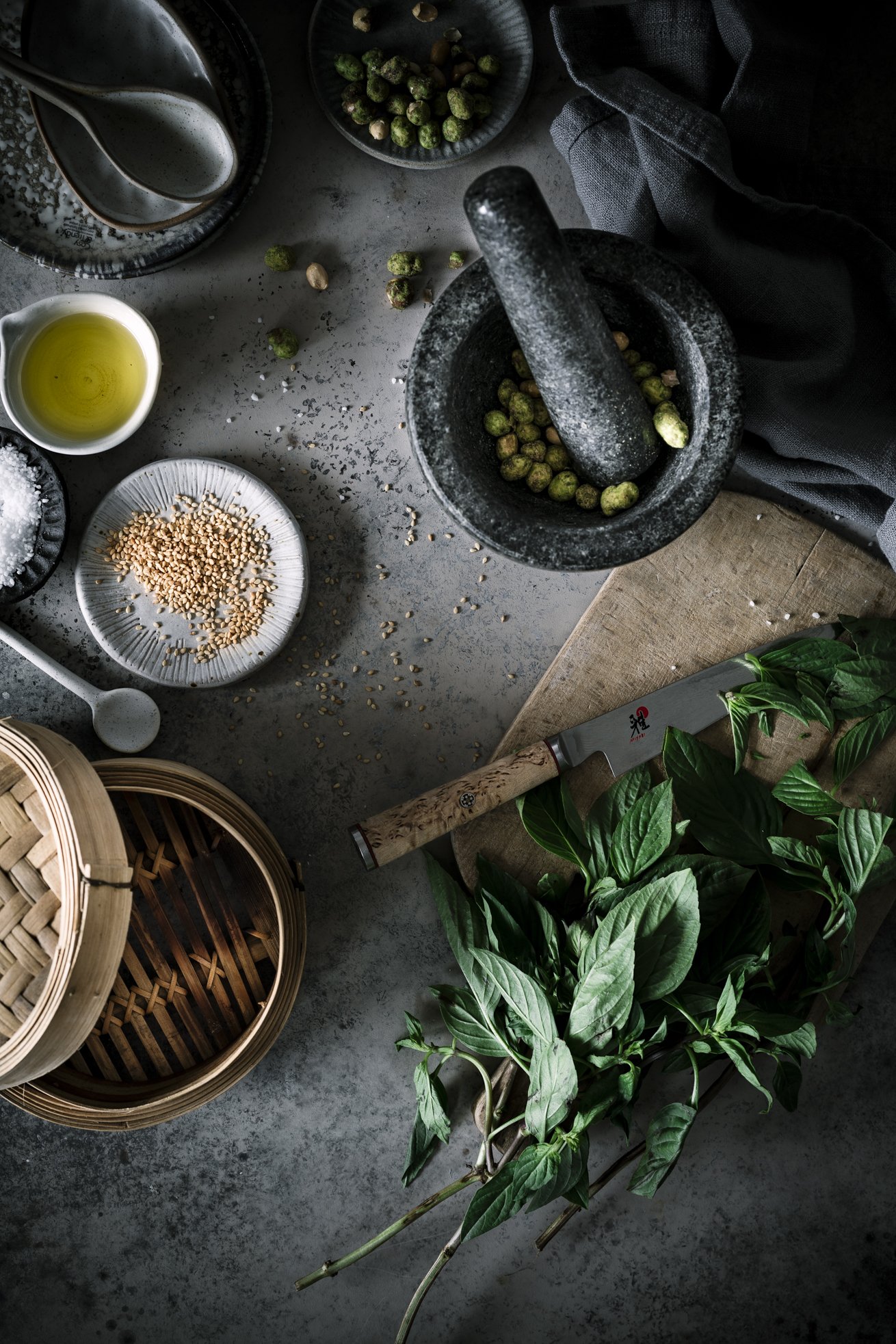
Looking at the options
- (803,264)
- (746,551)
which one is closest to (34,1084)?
(746,551)

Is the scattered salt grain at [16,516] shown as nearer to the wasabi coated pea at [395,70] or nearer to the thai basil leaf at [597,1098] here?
the wasabi coated pea at [395,70]

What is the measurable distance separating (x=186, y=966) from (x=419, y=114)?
1.30m

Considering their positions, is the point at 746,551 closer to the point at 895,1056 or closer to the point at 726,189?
the point at 726,189

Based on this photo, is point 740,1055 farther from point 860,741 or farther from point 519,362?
point 519,362

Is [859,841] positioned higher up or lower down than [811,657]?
lower down

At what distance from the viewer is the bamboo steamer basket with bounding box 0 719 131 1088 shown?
3.53ft

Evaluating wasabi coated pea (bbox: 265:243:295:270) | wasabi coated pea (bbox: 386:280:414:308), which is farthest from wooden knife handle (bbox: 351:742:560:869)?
wasabi coated pea (bbox: 265:243:295:270)

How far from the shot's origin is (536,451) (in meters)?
1.24

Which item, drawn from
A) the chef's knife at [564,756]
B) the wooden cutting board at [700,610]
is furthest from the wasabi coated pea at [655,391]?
the chef's knife at [564,756]

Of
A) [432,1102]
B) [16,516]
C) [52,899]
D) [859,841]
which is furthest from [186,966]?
[859,841]

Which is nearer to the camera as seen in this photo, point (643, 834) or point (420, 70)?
point (643, 834)

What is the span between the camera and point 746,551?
139cm

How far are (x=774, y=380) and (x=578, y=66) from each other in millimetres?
504

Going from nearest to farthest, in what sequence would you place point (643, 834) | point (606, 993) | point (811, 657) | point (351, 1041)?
point (606, 993), point (643, 834), point (811, 657), point (351, 1041)
